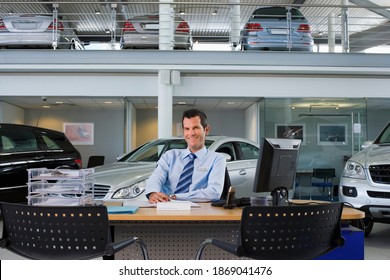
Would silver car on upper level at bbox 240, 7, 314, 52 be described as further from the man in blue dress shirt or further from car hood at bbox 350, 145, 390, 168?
the man in blue dress shirt

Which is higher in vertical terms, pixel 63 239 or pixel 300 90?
pixel 300 90

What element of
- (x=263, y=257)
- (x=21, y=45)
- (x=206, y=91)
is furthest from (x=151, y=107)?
(x=263, y=257)

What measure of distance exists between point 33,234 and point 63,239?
16cm

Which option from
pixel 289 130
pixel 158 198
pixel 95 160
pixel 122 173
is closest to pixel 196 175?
pixel 158 198

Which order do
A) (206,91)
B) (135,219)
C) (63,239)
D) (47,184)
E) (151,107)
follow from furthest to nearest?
(151,107), (206,91), (47,184), (135,219), (63,239)

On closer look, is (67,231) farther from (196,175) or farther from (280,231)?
(196,175)

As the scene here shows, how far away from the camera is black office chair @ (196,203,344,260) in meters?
2.09

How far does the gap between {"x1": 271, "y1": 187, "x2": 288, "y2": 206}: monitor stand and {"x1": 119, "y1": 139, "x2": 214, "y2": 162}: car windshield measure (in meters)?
3.29

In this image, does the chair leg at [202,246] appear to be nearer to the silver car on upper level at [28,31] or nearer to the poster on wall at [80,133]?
the silver car on upper level at [28,31]

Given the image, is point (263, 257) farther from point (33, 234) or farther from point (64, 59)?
point (64, 59)

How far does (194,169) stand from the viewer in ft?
10.9

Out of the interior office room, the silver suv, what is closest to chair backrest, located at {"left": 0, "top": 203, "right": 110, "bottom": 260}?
the silver suv

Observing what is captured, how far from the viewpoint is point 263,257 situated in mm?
2104

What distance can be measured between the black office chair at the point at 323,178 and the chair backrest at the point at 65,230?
7592mm
